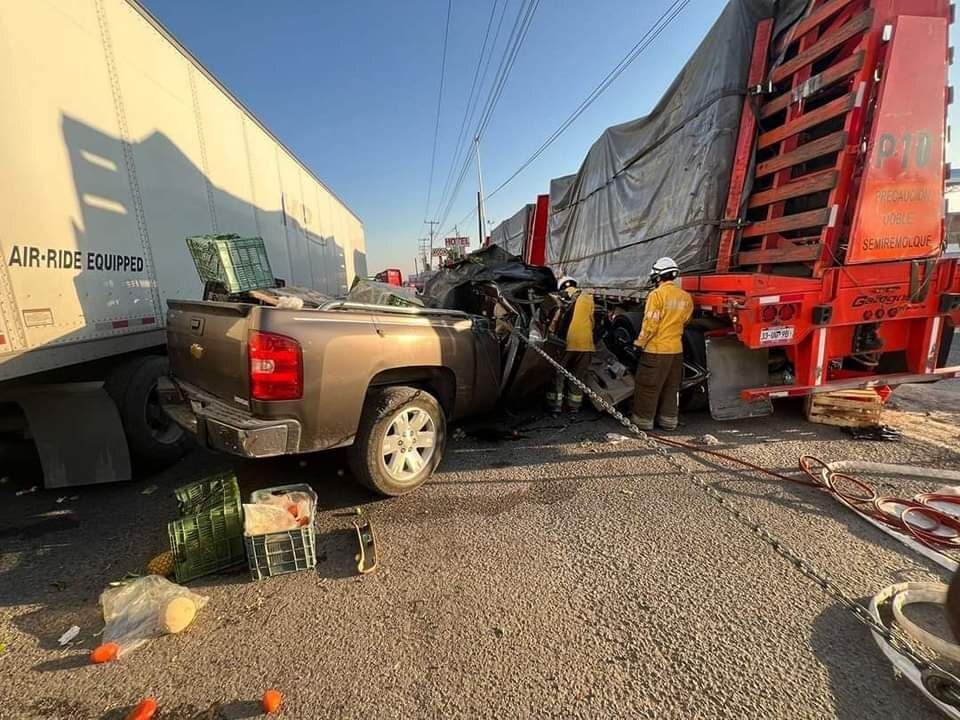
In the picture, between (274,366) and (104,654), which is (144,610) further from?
(274,366)

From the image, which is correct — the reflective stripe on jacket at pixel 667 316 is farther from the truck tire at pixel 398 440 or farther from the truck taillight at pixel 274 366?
the truck taillight at pixel 274 366

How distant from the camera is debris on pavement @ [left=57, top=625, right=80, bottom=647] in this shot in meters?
2.05

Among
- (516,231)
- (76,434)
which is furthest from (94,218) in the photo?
(516,231)

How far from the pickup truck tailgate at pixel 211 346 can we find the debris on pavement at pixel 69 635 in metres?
1.33

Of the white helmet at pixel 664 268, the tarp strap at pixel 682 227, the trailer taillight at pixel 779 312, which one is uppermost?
the tarp strap at pixel 682 227

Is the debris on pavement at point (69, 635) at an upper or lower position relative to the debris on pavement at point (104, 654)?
lower

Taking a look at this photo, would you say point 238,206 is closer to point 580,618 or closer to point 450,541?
point 450,541

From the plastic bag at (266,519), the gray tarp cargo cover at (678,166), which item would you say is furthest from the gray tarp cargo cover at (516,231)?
the plastic bag at (266,519)

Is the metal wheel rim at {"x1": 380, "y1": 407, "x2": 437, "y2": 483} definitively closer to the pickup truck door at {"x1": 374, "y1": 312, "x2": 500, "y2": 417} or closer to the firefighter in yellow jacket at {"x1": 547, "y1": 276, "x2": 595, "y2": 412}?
the pickup truck door at {"x1": 374, "y1": 312, "x2": 500, "y2": 417}

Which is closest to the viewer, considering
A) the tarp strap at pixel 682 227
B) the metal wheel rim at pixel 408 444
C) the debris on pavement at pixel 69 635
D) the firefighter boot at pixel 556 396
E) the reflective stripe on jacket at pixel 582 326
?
the debris on pavement at pixel 69 635

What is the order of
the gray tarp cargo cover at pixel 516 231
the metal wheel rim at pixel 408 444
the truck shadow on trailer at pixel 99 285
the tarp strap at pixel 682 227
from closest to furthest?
the truck shadow on trailer at pixel 99 285, the metal wheel rim at pixel 408 444, the tarp strap at pixel 682 227, the gray tarp cargo cover at pixel 516 231

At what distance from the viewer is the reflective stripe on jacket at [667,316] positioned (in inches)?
175

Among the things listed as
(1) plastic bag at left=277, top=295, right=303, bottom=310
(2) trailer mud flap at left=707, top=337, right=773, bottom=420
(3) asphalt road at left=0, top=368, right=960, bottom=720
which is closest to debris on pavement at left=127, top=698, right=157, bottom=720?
(3) asphalt road at left=0, top=368, right=960, bottom=720

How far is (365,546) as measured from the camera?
2691mm
